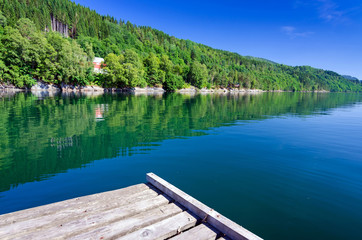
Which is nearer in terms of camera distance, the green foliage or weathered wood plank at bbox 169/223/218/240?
weathered wood plank at bbox 169/223/218/240

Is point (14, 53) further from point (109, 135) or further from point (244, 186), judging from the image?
point (244, 186)

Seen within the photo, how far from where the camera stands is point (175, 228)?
411cm

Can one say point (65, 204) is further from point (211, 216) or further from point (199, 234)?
point (211, 216)

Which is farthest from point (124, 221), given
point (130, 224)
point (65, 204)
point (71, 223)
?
point (65, 204)

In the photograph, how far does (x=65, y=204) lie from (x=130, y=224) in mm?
2006

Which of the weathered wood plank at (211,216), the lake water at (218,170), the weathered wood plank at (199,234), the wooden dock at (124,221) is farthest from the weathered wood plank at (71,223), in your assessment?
the lake water at (218,170)

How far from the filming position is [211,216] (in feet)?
14.1

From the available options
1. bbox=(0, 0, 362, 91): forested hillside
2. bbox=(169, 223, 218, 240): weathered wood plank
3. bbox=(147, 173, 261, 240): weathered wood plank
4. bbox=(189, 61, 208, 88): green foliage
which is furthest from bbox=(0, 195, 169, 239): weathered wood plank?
bbox=(189, 61, 208, 88): green foliage

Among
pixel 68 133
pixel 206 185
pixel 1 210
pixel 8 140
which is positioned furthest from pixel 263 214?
pixel 8 140

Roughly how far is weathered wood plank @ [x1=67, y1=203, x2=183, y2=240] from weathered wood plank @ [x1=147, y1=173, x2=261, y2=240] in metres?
0.27

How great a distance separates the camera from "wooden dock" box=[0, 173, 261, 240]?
3.90m

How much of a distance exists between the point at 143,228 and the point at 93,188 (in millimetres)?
4335

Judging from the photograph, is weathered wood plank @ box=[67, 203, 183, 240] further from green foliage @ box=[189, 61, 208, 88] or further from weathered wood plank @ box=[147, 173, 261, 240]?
green foliage @ box=[189, 61, 208, 88]

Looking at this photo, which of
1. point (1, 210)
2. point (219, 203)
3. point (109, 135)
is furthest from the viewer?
point (109, 135)
